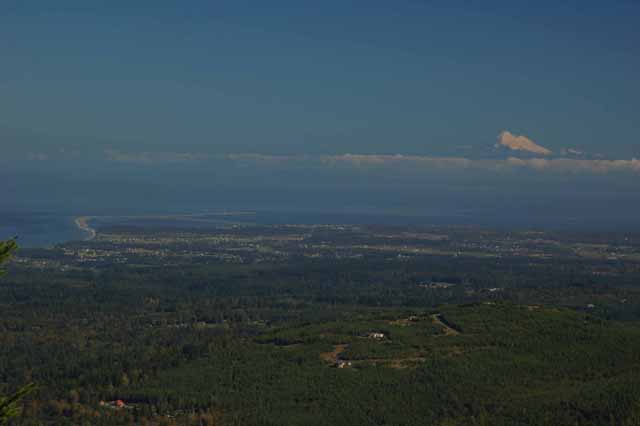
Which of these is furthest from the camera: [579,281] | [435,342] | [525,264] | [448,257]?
[448,257]

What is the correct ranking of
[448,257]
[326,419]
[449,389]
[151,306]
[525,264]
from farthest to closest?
[448,257]
[525,264]
[151,306]
[449,389]
[326,419]

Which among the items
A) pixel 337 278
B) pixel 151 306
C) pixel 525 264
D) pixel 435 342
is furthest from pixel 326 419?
pixel 525 264

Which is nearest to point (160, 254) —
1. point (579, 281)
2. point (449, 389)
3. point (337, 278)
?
point (337, 278)

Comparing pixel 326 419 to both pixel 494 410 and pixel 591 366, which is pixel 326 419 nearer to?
pixel 494 410

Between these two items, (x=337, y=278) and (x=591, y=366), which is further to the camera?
(x=337, y=278)

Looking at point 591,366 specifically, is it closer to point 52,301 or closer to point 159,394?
Result: point 159,394

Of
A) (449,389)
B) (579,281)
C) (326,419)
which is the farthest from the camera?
(579,281)

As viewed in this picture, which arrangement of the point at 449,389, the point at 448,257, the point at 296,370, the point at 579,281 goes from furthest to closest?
the point at 448,257 < the point at 579,281 < the point at 296,370 < the point at 449,389

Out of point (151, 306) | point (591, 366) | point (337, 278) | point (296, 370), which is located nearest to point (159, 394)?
point (296, 370)

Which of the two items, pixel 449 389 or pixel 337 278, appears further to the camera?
pixel 337 278
